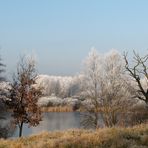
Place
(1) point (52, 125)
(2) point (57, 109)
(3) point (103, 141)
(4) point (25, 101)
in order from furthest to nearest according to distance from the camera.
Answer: (2) point (57, 109) → (1) point (52, 125) → (4) point (25, 101) → (3) point (103, 141)

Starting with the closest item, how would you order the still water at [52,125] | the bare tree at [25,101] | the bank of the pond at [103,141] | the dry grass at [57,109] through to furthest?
the bank of the pond at [103,141], the bare tree at [25,101], the still water at [52,125], the dry grass at [57,109]

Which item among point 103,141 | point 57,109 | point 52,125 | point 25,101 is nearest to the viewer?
point 103,141

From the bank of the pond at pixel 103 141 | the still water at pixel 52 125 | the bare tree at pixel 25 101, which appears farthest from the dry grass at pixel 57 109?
the bank of the pond at pixel 103 141

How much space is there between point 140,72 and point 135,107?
10.0 m

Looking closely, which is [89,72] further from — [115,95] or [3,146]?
[3,146]

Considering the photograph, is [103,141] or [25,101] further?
[25,101]

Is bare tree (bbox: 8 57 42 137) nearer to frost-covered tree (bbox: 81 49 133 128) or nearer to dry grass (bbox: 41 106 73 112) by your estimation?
frost-covered tree (bbox: 81 49 133 128)

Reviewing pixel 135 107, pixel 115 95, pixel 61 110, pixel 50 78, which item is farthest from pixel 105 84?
pixel 50 78

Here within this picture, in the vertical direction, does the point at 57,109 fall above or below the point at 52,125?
above

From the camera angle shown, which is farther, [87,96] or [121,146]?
[87,96]

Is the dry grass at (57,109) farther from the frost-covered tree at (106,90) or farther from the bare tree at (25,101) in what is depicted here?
the bare tree at (25,101)

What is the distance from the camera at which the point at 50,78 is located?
12838cm

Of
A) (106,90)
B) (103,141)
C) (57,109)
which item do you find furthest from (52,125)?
(103,141)

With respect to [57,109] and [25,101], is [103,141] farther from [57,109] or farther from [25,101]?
[57,109]
